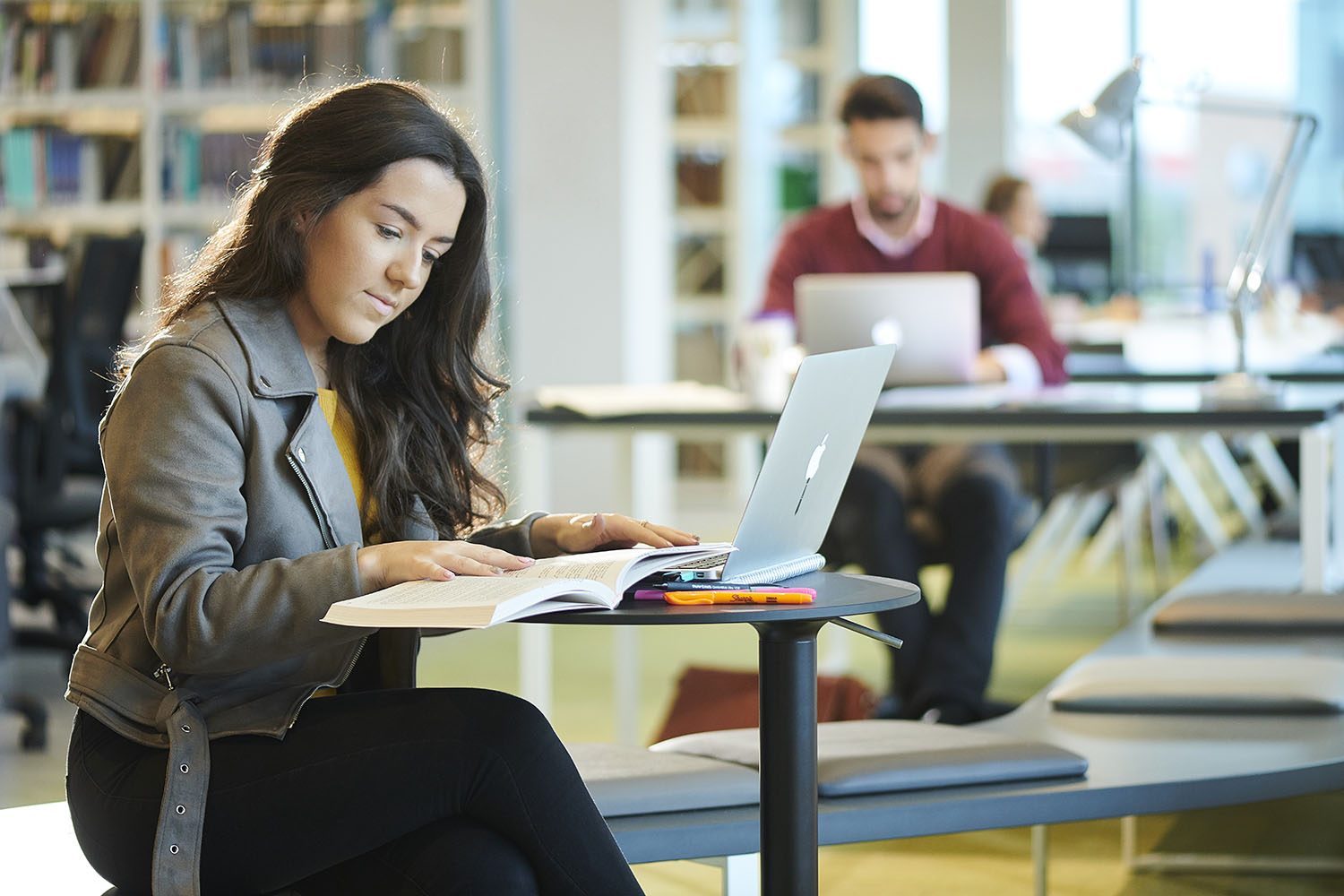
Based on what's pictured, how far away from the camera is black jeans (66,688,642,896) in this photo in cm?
147

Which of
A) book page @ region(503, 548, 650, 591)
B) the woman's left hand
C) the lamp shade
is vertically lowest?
the woman's left hand

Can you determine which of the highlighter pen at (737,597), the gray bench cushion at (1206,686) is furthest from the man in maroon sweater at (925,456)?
the highlighter pen at (737,597)

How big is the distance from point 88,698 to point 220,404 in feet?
0.94

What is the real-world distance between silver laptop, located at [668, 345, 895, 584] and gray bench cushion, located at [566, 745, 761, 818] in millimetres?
327

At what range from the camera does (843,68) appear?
7.34 m

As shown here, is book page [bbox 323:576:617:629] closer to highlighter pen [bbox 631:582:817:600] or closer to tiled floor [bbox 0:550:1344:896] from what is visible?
highlighter pen [bbox 631:582:817:600]

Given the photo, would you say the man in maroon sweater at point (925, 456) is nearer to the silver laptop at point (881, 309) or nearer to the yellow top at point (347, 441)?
the silver laptop at point (881, 309)

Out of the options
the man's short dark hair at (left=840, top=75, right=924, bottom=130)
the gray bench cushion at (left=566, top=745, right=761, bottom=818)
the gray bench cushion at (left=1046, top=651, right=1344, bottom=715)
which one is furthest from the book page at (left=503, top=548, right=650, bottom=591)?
the man's short dark hair at (left=840, top=75, right=924, bottom=130)

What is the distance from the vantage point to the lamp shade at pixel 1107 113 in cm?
304

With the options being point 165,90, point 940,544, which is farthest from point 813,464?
point 165,90

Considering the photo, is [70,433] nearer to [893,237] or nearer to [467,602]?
[893,237]

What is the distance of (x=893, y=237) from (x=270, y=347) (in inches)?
95.9

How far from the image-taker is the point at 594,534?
1.71m

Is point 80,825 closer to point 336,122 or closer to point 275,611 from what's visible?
point 275,611
